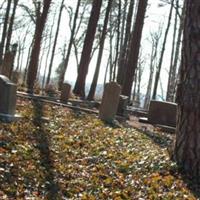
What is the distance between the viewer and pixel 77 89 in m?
22.8

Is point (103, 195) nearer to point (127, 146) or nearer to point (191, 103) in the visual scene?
point (191, 103)

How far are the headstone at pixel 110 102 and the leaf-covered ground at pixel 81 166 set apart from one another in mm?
2421

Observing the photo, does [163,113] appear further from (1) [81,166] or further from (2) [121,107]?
(1) [81,166]

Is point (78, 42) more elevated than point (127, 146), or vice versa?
point (78, 42)

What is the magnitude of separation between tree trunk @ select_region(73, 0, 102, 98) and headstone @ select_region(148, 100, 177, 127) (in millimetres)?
7464

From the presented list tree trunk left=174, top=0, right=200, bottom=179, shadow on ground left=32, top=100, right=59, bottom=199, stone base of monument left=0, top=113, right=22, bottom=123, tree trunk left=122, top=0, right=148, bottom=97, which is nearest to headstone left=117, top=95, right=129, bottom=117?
shadow on ground left=32, top=100, right=59, bottom=199

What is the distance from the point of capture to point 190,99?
7.60 metres

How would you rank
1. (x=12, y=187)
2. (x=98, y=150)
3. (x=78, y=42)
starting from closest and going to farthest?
(x=12, y=187), (x=98, y=150), (x=78, y=42)

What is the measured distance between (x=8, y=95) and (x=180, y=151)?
3744 mm

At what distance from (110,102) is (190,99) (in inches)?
220

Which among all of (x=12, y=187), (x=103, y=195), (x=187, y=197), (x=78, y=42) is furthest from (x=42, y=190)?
(x=78, y=42)

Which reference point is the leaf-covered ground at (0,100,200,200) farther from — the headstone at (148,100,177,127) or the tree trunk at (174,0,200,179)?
the headstone at (148,100,177,127)

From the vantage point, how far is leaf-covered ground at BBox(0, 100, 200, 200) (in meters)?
5.99

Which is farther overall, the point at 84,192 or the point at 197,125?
the point at 197,125
